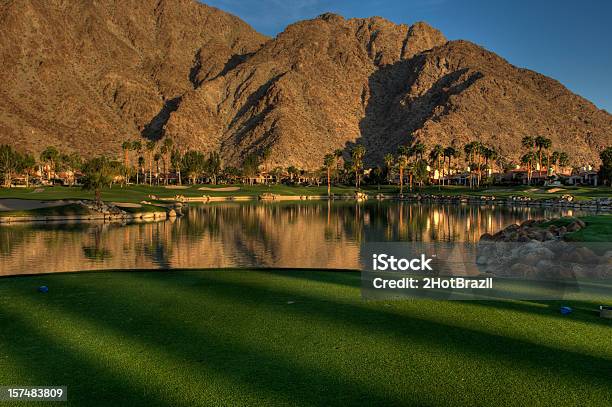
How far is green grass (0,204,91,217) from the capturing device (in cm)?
6012

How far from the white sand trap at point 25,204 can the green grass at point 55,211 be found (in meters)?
3.15

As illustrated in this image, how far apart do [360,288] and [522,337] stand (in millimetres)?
6033

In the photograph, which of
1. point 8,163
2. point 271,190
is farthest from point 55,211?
point 271,190

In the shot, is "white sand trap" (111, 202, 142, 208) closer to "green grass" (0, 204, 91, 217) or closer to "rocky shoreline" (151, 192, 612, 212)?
"green grass" (0, 204, 91, 217)

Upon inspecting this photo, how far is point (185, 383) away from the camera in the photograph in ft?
25.3

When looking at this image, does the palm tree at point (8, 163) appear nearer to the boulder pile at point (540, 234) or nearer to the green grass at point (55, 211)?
the green grass at point (55, 211)

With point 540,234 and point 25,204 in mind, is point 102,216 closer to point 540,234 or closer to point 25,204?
point 25,204

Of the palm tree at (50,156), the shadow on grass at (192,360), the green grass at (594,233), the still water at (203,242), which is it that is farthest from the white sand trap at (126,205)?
the palm tree at (50,156)

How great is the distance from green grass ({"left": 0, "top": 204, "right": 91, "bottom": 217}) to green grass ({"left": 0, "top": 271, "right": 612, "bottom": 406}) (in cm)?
5247

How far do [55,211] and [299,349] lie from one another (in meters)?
61.3

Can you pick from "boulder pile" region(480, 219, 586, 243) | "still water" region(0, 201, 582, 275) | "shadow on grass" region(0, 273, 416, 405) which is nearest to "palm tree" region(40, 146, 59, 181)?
"still water" region(0, 201, 582, 275)

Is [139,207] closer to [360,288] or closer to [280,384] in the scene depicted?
[360,288]

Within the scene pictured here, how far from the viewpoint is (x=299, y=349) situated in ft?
30.1

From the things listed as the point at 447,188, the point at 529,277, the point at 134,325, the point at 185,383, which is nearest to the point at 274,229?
the point at 529,277
